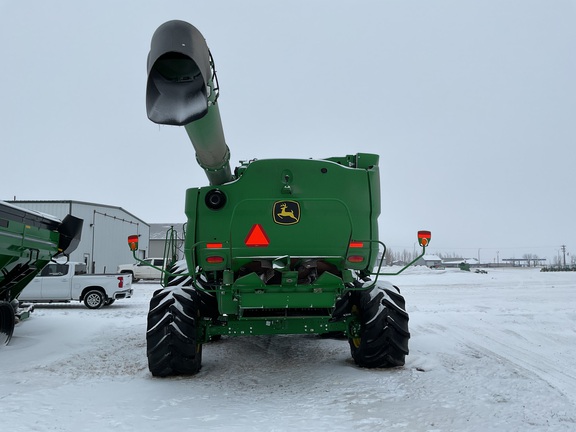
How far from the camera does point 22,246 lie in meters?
7.90

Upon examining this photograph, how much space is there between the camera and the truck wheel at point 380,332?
5.89 m

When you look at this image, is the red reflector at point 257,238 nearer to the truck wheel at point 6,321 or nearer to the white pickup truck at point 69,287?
the truck wheel at point 6,321

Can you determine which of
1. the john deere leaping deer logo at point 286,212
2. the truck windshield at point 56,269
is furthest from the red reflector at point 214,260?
A: the truck windshield at point 56,269

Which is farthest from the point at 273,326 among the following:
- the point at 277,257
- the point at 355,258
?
the point at 355,258

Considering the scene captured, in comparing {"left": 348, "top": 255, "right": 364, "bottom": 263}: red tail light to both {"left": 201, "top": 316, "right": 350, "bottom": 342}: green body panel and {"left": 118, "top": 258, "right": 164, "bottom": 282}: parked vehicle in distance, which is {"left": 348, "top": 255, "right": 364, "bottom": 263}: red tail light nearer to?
{"left": 201, "top": 316, "right": 350, "bottom": 342}: green body panel

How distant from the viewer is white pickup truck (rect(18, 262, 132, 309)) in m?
15.2

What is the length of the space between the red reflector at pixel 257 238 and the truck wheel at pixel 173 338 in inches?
47.2

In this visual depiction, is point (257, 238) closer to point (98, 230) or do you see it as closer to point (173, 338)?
point (173, 338)

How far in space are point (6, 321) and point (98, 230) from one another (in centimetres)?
2265

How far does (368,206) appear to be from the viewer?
5.74 m

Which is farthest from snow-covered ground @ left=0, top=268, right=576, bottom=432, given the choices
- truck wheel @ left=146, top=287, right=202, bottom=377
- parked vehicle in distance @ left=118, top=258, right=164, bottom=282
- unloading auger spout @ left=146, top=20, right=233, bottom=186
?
parked vehicle in distance @ left=118, top=258, right=164, bottom=282

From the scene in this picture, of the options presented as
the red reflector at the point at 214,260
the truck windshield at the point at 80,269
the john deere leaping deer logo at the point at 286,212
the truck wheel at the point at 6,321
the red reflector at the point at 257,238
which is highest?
the john deere leaping deer logo at the point at 286,212

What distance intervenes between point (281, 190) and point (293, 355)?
9.58 ft

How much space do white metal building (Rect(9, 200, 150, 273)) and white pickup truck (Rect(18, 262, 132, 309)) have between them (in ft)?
31.1
